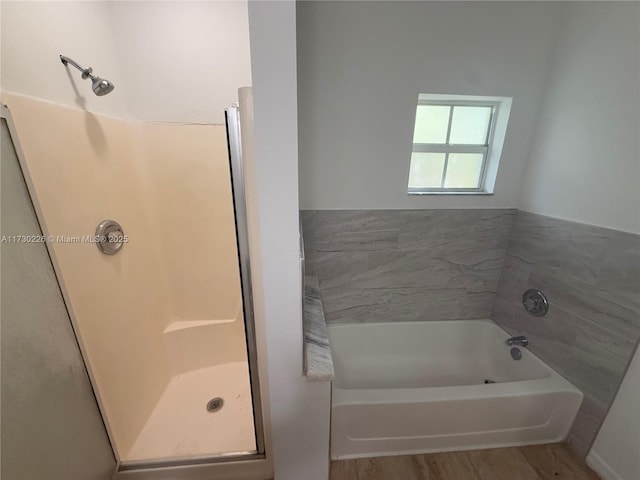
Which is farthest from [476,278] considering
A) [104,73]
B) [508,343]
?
[104,73]

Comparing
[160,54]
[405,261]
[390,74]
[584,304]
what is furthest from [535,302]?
[160,54]

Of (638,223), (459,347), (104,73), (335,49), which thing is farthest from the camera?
(459,347)

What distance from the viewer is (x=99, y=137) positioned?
1.13 m

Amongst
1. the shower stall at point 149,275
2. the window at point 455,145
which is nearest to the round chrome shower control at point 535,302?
the window at point 455,145

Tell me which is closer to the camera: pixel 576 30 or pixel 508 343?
pixel 576 30

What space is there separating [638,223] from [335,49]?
162cm

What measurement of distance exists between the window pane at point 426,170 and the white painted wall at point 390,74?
0.57 feet

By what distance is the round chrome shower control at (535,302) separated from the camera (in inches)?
56.7

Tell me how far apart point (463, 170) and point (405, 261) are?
0.75 metres

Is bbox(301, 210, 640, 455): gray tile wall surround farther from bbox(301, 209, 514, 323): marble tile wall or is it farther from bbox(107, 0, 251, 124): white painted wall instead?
bbox(107, 0, 251, 124): white painted wall

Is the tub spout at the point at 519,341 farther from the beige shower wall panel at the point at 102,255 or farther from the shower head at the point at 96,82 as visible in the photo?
the shower head at the point at 96,82

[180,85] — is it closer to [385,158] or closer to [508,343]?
[385,158]

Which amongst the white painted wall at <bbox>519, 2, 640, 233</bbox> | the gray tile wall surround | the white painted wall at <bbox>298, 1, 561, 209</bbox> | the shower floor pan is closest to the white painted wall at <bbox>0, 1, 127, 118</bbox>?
the white painted wall at <bbox>298, 1, 561, 209</bbox>

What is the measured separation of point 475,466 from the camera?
1222mm
